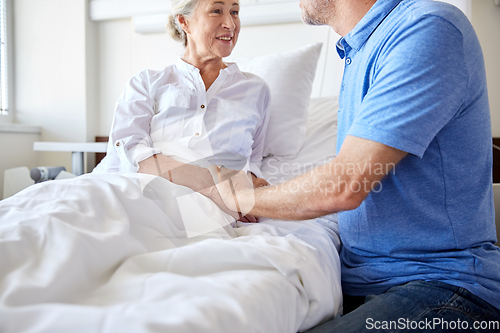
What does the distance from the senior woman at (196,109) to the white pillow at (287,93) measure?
0.09 metres

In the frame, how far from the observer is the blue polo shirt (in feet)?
2.07

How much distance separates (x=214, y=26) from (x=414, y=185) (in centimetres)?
103

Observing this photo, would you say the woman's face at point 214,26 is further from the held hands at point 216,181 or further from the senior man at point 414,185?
the senior man at point 414,185

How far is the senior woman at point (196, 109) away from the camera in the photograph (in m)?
1.23

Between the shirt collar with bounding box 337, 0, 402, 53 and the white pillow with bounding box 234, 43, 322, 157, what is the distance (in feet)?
2.27

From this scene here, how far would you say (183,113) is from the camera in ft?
4.36

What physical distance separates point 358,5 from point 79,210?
82 centimetres

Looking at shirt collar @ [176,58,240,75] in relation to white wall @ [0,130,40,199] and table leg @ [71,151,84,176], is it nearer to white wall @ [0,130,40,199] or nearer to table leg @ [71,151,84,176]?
table leg @ [71,151,84,176]

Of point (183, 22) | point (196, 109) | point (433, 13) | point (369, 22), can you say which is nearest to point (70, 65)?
point (183, 22)

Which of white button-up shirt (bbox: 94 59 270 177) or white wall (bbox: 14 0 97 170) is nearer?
white button-up shirt (bbox: 94 59 270 177)

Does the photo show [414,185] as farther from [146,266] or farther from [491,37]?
[491,37]

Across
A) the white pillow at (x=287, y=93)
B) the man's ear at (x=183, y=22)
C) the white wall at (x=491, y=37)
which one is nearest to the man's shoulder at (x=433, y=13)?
the white pillow at (x=287, y=93)

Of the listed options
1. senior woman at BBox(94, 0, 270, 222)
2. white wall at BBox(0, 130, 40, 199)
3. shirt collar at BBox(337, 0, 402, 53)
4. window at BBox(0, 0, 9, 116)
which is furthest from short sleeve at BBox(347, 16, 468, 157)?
window at BBox(0, 0, 9, 116)

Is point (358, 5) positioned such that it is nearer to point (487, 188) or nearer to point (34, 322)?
point (487, 188)
